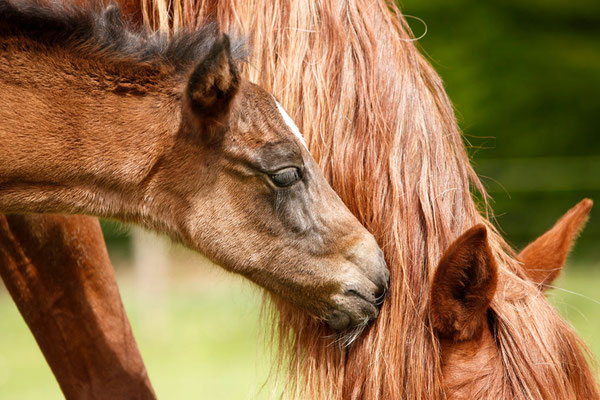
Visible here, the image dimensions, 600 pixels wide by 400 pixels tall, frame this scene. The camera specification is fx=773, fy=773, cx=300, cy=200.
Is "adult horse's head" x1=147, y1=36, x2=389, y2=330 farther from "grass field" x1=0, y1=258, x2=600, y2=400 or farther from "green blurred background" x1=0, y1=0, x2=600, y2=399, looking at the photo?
"green blurred background" x1=0, y1=0, x2=600, y2=399

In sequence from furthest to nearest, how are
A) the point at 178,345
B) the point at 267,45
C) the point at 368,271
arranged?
the point at 178,345, the point at 267,45, the point at 368,271

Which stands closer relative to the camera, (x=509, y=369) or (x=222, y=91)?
(x=509, y=369)

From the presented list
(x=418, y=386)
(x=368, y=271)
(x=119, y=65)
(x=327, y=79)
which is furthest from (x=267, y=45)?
(x=418, y=386)

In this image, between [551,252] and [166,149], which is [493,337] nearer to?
[551,252]

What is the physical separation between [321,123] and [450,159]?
0.43 m

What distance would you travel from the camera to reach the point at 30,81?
8.02 feet

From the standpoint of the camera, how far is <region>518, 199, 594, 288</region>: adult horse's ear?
8.13 ft

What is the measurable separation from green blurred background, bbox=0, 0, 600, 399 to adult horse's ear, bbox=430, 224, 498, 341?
628cm

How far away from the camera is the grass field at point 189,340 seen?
6.93 metres

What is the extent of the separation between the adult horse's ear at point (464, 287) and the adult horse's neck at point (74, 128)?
103 centimetres

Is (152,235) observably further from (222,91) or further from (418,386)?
(418,386)

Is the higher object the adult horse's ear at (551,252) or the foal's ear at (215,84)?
the foal's ear at (215,84)

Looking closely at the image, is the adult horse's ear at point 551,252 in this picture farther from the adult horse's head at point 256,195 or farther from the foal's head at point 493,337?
the adult horse's head at point 256,195

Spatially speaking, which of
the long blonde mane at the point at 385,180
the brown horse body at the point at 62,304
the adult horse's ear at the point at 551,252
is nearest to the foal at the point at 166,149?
the long blonde mane at the point at 385,180
